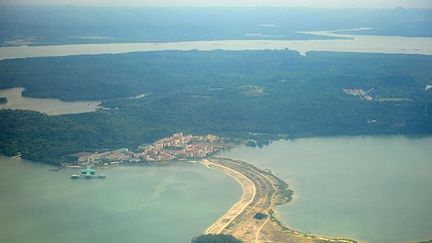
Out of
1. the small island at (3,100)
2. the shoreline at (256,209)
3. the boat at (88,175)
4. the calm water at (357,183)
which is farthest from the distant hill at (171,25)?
the shoreline at (256,209)

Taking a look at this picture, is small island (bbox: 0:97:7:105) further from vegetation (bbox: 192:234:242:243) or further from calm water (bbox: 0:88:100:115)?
vegetation (bbox: 192:234:242:243)

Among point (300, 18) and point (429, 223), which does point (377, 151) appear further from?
point (300, 18)

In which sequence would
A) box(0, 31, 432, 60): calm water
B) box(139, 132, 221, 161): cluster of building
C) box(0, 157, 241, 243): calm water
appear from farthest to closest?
box(0, 31, 432, 60): calm water < box(139, 132, 221, 161): cluster of building < box(0, 157, 241, 243): calm water

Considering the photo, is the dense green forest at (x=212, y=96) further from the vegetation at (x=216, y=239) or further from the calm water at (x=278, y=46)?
the vegetation at (x=216, y=239)

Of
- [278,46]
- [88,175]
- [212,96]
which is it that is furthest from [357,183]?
[278,46]

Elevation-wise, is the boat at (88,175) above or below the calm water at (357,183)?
above

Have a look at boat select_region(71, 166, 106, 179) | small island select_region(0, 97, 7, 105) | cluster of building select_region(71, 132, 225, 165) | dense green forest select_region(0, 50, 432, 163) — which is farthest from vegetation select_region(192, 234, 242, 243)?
small island select_region(0, 97, 7, 105)
